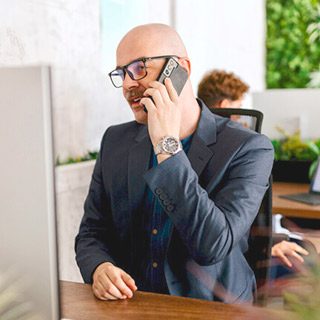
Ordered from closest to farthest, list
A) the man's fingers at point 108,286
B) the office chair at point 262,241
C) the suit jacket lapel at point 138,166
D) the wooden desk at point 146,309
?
the wooden desk at point 146,309
the man's fingers at point 108,286
the suit jacket lapel at point 138,166
the office chair at point 262,241

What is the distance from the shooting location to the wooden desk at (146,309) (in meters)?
1.06

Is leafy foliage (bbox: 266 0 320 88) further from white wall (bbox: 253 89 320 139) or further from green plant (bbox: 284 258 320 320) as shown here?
green plant (bbox: 284 258 320 320)

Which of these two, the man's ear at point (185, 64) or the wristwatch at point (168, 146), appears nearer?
the wristwatch at point (168, 146)

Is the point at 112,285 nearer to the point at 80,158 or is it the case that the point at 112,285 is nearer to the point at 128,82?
the point at 128,82

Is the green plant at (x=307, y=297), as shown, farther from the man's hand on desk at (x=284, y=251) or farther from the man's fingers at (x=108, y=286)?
the man's hand on desk at (x=284, y=251)

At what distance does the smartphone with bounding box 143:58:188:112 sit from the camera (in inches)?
56.0

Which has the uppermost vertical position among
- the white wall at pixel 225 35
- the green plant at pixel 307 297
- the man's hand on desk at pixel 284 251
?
the white wall at pixel 225 35

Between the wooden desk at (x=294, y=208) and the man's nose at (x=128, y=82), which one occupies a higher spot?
the man's nose at (x=128, y=82)

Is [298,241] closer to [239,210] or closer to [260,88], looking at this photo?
[239,210]

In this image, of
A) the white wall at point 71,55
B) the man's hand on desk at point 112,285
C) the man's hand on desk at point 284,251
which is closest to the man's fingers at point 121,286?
the man's hand on desk at point 112,285

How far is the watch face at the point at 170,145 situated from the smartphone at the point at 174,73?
184mm

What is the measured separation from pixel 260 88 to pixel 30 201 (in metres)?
5.53

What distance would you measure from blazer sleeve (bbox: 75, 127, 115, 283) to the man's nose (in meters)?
0.28

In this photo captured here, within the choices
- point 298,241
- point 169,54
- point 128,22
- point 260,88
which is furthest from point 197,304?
point 260,88
